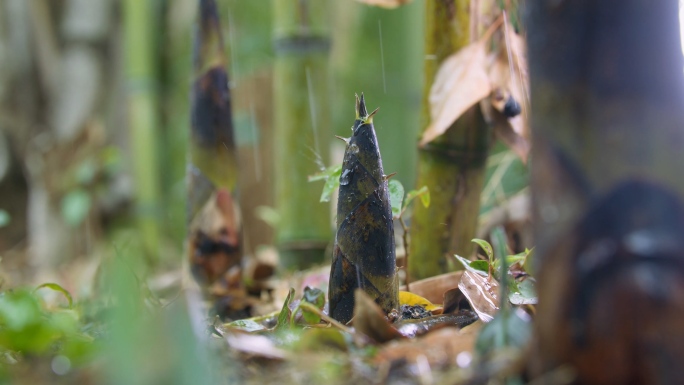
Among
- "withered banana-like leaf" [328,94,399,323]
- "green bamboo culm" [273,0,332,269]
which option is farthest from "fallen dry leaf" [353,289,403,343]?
"green bamboo culm" [273,0,332,269]

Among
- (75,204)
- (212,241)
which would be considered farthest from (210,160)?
(75,204)

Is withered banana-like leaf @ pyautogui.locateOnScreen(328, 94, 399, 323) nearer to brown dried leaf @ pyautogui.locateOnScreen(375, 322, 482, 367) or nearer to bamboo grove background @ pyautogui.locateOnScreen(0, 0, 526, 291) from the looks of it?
brown dried leaf @ pyautogui.locateOnScreen(375, 322, 482, 367)

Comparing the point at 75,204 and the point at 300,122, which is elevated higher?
the point at 300,122

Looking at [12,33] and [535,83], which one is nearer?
[535,83]

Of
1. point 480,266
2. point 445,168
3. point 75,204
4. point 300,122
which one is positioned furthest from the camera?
point 75,204

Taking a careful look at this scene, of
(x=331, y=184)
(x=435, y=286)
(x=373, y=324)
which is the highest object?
(x=331, y=184)

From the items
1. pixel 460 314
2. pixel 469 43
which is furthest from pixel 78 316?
pixel 469 43

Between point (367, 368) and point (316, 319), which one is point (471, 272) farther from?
point (367, 368)

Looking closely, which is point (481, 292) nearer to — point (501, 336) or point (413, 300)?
point (413, 300)
